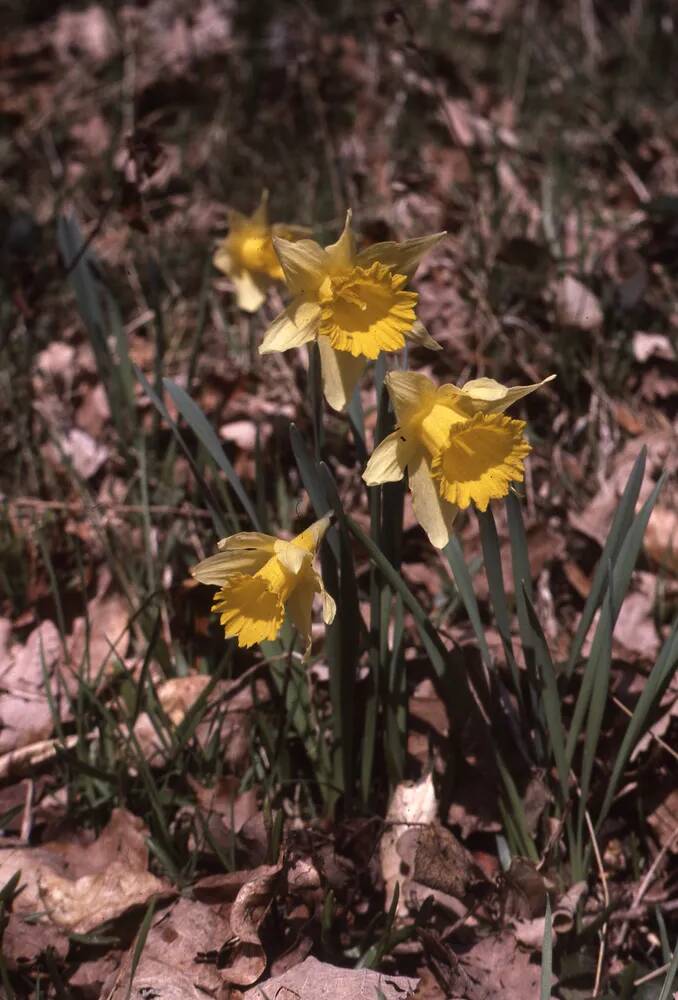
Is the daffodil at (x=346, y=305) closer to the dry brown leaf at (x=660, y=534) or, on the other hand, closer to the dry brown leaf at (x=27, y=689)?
the dry brown leaf at (x=27, y=689)

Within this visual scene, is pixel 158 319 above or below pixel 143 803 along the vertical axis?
above

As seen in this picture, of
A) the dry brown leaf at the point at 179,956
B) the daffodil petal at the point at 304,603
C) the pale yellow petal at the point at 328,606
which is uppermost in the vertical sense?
the pale yellow petal at the point at 328,606

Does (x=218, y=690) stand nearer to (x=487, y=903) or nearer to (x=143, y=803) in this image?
(x=143, y=803)

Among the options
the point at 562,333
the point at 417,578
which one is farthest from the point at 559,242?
the point at 417,578

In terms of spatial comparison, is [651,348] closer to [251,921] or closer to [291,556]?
[291,556]

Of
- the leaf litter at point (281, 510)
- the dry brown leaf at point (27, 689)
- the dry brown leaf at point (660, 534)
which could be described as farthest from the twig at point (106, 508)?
the dry brown leaf at point (660, 534)

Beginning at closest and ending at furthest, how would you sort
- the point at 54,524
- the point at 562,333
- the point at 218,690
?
the point at 218,690 → the point at 54,524 → the point at 562,333

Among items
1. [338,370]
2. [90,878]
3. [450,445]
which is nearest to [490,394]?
[450,445]

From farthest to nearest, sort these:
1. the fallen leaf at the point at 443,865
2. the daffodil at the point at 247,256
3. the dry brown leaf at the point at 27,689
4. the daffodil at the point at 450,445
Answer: the daffodil at the point at 247,256 < the dry brown leaf at the point at 27,689 < the fallen leaf at the point at 443,865 < the daffodil at the point at 450,445
